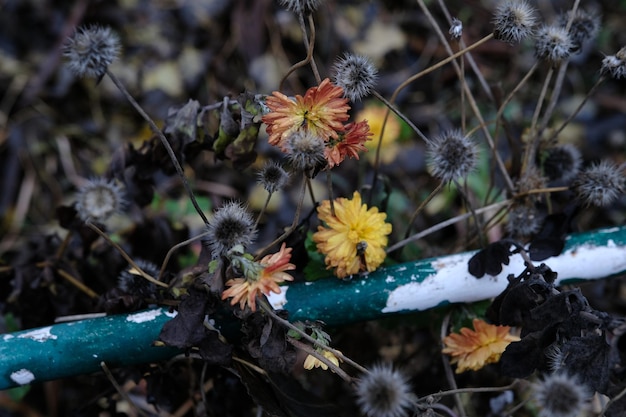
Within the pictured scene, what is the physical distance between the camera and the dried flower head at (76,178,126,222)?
150cm

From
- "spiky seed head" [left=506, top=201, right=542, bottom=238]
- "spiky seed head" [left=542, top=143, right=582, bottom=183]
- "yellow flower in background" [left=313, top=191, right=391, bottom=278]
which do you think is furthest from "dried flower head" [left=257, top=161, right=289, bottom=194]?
"spiky seed head" [left=542, top=143, right=582, bottom=183]

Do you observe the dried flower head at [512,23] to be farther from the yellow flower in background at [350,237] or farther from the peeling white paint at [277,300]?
the peeling white paint at [277,300]

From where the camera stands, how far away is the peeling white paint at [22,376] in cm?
124

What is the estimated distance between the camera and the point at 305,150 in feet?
3.60

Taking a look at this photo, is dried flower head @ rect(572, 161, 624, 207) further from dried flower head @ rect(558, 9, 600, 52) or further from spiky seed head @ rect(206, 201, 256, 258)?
spiky seed head @ rect(206, 201, 256, 258)

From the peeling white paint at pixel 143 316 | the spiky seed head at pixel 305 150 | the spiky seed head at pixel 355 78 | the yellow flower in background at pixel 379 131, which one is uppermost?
the yellow flower in background at pixel 379 131

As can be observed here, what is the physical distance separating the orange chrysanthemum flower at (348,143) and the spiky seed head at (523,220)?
463 mm

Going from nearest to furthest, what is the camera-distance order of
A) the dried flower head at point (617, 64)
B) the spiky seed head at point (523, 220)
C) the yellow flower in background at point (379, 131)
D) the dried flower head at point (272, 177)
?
the dried flower head at point (272, 177) → the dried flower head at point (617, 64) → the spiky seed head at point (523, 220) → the yellow flower in background at point (379, 131)

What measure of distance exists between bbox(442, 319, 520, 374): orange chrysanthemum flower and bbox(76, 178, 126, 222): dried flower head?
80 cm

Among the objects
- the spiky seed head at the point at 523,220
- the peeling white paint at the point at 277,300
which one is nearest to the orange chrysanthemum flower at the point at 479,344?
the spiky seed head at the point at 523,220

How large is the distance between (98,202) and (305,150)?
24.8 inches

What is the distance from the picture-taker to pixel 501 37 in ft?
4.11

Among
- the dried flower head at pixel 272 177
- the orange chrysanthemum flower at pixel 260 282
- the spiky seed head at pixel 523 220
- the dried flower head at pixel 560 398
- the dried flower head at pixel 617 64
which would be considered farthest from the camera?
the spiky seed head at pixel 523 220

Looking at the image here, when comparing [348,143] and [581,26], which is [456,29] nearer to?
[348,143]
